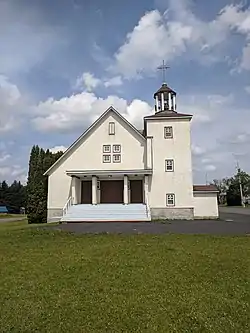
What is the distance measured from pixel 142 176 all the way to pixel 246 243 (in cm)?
1590

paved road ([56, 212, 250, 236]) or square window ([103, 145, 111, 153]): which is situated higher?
square window ([103, 145, 111, 153])

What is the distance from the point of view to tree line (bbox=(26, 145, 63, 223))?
28.8 m

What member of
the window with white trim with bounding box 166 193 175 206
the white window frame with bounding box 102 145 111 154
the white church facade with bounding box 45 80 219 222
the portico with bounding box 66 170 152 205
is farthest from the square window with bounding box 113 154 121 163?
the window with white trim with bounding box 166 193 175 206

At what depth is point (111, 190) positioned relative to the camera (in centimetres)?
2834

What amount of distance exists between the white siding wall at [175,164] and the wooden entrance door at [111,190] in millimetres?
2861

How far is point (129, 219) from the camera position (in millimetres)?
23516

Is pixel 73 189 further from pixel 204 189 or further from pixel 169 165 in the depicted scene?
pixel 204 189

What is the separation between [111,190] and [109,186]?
0.35 m

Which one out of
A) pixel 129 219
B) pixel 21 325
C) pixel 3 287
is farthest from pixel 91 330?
pixel 129 219

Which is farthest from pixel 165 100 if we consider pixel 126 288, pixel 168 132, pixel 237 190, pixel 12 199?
pixel 12 199

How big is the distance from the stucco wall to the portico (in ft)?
13.6

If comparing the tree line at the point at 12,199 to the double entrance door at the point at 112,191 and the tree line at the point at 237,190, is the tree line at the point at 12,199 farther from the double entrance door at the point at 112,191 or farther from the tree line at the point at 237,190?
the double entrance door at the point at 112,191

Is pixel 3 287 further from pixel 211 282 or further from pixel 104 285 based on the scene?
pixel 211 282

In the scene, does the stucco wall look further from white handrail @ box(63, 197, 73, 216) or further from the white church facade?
white handrail @ box(63, 197, 73, 216)
